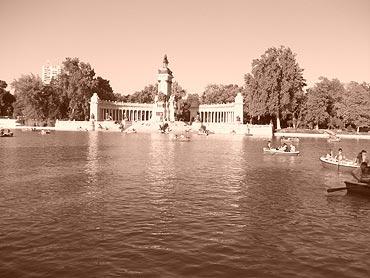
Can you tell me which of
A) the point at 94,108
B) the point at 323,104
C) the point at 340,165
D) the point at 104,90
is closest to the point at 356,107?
the point at 323,104

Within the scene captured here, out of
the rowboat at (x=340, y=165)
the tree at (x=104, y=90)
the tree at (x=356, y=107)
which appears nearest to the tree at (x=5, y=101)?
the tree at (x=104, y=90)

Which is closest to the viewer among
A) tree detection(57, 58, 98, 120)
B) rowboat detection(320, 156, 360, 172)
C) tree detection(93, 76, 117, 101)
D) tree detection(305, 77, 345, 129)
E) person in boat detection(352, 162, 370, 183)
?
person in boat detection(352, 162, 370, 183)

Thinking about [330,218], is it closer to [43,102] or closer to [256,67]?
[256,67]

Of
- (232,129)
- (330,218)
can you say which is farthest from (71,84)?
(330,218)

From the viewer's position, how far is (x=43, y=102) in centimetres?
14125

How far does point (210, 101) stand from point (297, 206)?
489 feet

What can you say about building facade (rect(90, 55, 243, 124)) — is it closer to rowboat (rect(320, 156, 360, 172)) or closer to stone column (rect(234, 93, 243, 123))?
stone column (rect(234, 93, 243, 123))

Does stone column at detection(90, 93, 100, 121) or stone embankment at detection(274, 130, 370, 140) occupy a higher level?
stone column at detection(90, 93, 100, 121)

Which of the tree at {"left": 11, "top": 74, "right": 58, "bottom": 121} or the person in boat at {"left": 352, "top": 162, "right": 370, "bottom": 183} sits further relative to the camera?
the tree at {"left": 11, "top": 74, "right": 58, "bottom": 121}

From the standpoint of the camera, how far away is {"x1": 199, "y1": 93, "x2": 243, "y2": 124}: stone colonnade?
133125 millimetres

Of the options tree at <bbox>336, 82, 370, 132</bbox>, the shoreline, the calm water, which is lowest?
the calm water

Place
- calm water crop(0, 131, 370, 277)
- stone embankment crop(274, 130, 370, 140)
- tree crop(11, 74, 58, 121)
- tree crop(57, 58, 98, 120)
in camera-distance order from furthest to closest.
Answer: tree crop(57, 58, 98, 120)
tree crop(11, 74, 58, 121)
stone embankment crop(274, 130, 370, 140)
calm water crop(0, 131, 370, 277)

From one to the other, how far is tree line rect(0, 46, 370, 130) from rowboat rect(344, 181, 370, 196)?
290 ft

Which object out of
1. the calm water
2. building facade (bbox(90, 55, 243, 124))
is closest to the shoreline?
building facade (bbox(90, 55, 243, 124))
